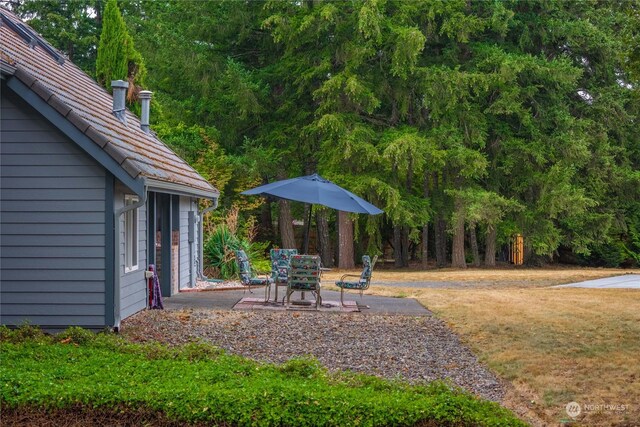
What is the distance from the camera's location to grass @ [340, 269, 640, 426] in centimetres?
698

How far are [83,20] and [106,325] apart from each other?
30981 mm

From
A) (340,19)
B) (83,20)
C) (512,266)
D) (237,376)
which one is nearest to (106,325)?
(237,376)

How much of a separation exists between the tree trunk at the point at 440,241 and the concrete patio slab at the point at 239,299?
1439 cm

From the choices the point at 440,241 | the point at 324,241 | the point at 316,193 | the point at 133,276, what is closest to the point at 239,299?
the point at 316,193

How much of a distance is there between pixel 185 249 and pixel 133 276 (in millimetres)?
4809

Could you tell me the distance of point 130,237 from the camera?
11586 millimetres

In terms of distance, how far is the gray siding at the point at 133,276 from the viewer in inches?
412

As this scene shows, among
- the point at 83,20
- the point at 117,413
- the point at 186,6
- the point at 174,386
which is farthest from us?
the point at 83,20

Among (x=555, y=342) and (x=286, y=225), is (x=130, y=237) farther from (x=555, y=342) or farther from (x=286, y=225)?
(x=286, y=225)

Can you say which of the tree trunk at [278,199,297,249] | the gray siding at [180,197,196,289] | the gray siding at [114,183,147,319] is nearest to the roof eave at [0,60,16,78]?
the gray siding at [114,183,147,319]

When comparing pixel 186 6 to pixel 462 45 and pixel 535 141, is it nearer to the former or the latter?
pixel 462 45

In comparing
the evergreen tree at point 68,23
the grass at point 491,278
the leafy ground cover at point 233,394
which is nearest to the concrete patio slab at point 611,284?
the grass at point 491,278

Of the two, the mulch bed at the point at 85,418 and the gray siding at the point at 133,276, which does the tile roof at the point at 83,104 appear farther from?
the mulch bed at the point at 85,418

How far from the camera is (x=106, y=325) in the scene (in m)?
9.88
